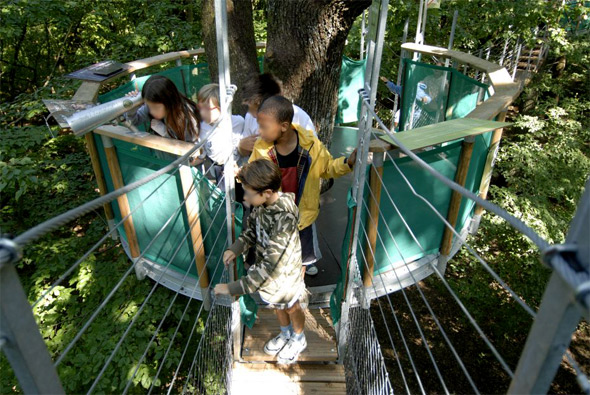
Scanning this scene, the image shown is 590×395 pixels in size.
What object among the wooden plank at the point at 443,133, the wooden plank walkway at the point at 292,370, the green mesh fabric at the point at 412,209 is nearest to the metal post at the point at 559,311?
the green mesh fabric at the point at 412,209

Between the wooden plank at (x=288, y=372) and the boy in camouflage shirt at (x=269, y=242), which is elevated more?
the boy in camouflage shirt at (x=269, y=242)

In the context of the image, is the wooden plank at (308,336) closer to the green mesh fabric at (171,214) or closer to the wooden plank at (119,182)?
the green mesh fabric at (171,214)

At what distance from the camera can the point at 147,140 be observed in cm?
241

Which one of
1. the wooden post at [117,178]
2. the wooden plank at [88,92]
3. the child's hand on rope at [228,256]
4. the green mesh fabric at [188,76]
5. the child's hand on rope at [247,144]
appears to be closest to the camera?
the child's hand on rope at [228,256]

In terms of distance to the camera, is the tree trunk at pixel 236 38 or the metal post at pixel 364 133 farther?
the tree trunk at pixel 236 38

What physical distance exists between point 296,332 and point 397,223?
40.4 inches

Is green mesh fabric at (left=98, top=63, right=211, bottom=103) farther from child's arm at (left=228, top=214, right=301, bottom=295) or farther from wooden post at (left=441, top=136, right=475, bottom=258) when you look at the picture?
wooden post at (left=441, top=136, right=475, bottom=258)

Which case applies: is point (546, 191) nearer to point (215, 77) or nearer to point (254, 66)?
point (254, 66)

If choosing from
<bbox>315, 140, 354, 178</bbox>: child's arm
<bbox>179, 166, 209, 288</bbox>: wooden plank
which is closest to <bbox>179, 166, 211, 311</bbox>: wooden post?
<bbox>179, 166, 209, 288</bbox>: wooden plank

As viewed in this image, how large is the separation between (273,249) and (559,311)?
1633 millimetres

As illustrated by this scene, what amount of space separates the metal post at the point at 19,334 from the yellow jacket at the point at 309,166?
6.08 ft

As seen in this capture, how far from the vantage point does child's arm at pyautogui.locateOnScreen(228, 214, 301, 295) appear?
2.28 meters

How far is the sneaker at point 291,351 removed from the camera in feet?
9.56

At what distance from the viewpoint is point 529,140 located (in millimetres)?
5406
